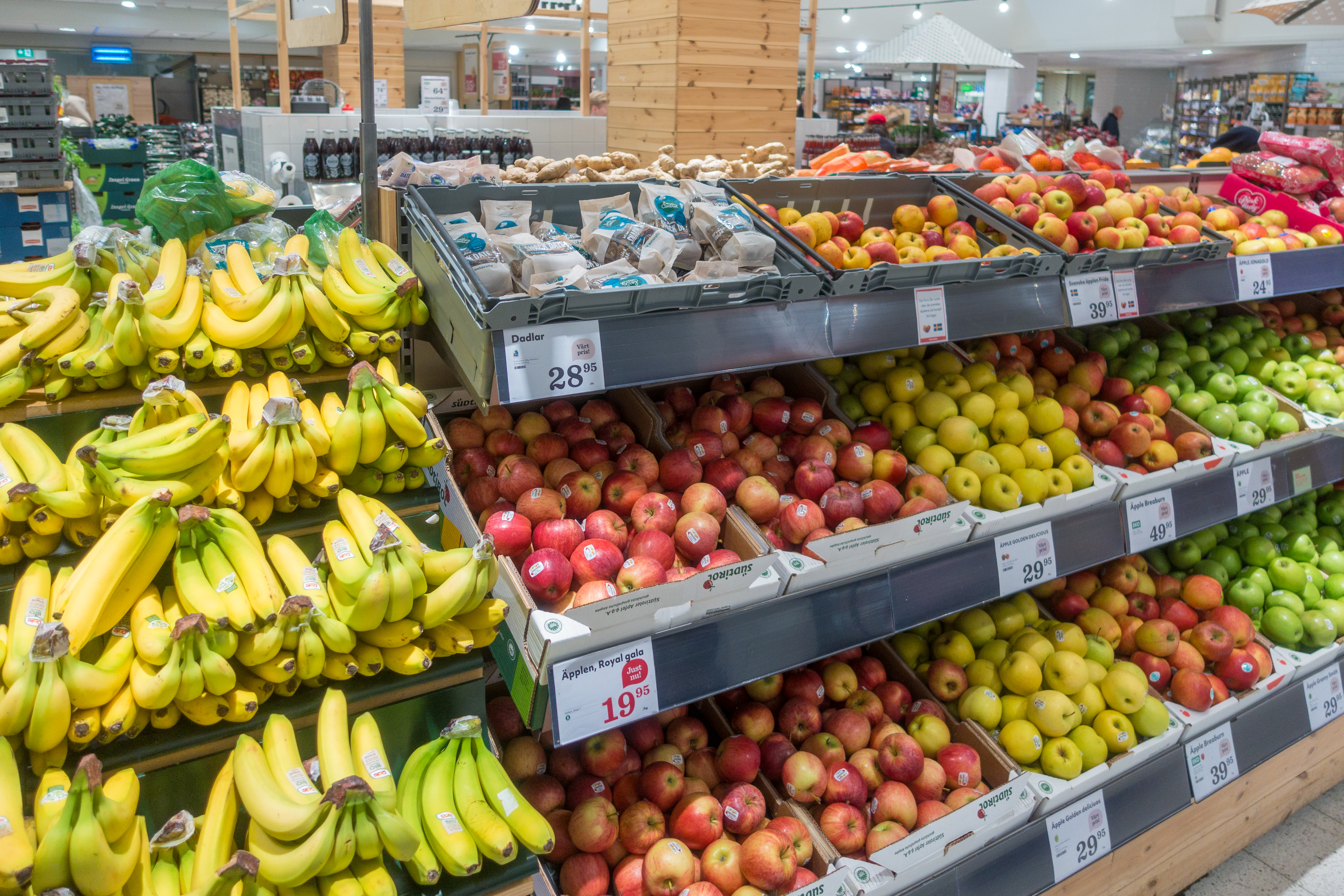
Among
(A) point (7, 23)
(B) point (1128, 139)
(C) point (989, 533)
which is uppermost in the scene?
(A) point (7, 23)

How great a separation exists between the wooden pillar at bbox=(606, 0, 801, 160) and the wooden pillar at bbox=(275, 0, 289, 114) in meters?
1.86

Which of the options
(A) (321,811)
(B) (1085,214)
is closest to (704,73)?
(B) (1085,214)

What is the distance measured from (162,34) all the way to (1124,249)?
19.1m

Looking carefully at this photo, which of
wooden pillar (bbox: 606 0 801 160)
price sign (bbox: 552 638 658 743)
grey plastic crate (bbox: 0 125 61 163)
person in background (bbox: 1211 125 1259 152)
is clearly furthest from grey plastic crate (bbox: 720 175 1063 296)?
person in background (bbox: 1211 125 1259 152)

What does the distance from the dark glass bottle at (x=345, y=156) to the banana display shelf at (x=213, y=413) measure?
5021 millimetres

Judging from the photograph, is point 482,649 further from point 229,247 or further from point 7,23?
point 7,23

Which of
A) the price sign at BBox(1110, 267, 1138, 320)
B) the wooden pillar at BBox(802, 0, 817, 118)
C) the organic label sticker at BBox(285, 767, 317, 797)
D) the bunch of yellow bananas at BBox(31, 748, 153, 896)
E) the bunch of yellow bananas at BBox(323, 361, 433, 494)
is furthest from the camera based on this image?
the wooden pillar at BBox(802, 0, 817, 118)

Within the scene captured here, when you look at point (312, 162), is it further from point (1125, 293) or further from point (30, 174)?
point (1125, 293)

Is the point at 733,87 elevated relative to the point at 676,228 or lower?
elevated

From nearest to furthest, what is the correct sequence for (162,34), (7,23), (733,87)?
(733,87), (7,23), (162,34)

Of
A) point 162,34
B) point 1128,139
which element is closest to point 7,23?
point 162,34

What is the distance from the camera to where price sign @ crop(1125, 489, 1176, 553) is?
1.91 metres

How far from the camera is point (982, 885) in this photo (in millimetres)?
1601

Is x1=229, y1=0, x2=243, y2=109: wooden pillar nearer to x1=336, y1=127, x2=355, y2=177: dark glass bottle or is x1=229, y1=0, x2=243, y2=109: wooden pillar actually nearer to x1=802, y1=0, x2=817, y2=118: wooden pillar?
x1=336, y1=127, x2=355, y2=177: dark glass bottle
